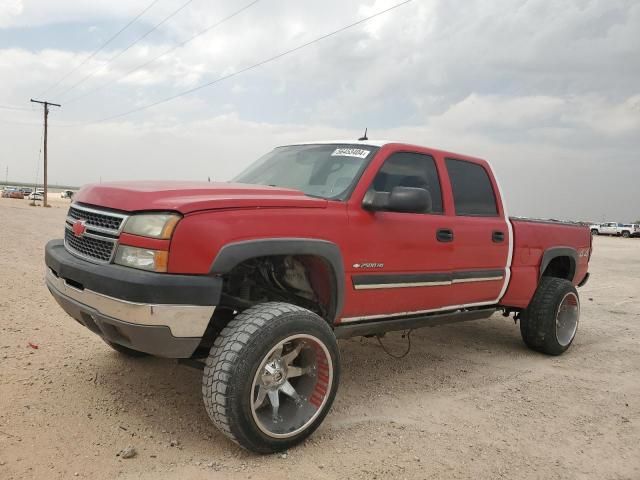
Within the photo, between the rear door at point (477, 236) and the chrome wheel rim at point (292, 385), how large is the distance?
5.12 feet

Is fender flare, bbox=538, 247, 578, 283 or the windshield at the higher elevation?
the windshield

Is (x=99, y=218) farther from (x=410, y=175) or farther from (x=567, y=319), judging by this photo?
(x=567, y=319)

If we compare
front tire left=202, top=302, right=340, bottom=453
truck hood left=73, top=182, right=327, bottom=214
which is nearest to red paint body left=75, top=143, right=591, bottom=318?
truck hood left=73, top=182, right=327, bottom=214

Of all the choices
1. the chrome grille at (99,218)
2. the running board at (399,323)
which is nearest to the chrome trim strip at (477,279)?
the running board at (399,323)

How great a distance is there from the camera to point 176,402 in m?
3.59

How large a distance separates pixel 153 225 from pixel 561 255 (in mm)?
4437

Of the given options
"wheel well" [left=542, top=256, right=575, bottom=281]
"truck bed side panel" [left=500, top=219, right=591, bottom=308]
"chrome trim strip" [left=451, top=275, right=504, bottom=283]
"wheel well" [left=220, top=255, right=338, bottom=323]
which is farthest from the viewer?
"wheel well" [left=542, top=256, right=575, bottom=281]

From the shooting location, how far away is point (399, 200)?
11.2 ft

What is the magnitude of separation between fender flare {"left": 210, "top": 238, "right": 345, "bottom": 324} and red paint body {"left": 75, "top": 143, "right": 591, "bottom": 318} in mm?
35

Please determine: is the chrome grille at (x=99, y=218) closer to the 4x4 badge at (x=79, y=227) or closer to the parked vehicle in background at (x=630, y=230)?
the 4x4 badge at (x=79, y=227)

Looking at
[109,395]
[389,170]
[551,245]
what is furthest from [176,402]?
[551,245]

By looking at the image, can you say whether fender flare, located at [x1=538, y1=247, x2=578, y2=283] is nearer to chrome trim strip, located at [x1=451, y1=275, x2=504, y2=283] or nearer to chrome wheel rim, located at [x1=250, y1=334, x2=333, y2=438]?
chrome trim strip, located at [x1=451, y1=275, x2=504, y2=283]

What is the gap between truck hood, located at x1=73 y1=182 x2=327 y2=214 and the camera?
2836 millimetres

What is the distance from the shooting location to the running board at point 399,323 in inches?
143
